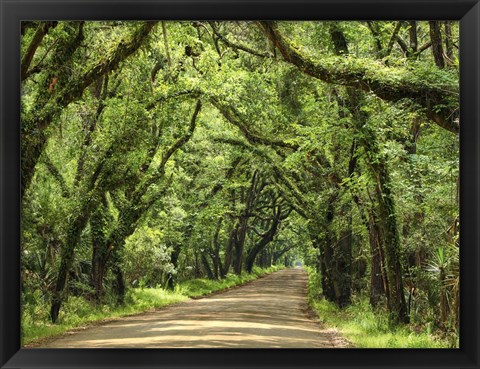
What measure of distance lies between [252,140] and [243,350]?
1502cm

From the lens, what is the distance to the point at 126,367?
22.7 feet

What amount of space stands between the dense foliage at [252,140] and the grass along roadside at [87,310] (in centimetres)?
37

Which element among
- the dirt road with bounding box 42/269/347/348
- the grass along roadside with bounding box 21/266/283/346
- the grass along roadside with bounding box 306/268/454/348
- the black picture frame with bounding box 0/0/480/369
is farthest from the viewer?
the grass along roadside with bounding box 21/266/283/346

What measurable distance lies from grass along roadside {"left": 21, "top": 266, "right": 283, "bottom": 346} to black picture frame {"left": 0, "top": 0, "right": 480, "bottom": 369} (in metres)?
3.76

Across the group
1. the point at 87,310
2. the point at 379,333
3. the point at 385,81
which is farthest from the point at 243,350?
the point at 87,310

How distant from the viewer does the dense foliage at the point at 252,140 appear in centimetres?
1135

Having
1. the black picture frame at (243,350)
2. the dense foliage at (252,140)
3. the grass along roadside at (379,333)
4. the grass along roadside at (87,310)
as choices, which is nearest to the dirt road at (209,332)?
the grass along roadside at (379,333)

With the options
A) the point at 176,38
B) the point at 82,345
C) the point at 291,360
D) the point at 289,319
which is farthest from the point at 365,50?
the point at 291,360

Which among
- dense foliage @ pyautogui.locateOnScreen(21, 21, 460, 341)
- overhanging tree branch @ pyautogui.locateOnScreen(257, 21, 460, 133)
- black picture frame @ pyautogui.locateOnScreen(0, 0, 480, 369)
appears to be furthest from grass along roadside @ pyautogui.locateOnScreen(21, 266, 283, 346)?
overhanging tree branch @ pyautogui.locateOnScreen(257, 21, 460, 133)

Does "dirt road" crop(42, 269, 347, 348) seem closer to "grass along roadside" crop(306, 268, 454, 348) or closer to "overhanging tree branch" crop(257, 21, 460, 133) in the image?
"grass along roadside" crop(306, 268, 454, 348)

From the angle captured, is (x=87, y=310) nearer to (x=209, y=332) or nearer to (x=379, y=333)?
(x=209, y=332)

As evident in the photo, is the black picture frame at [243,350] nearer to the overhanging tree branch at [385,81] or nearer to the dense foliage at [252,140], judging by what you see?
the overhanging tree branch at [385,81]

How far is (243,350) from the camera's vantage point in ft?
22.6

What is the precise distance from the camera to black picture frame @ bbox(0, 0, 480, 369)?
6867 mm
